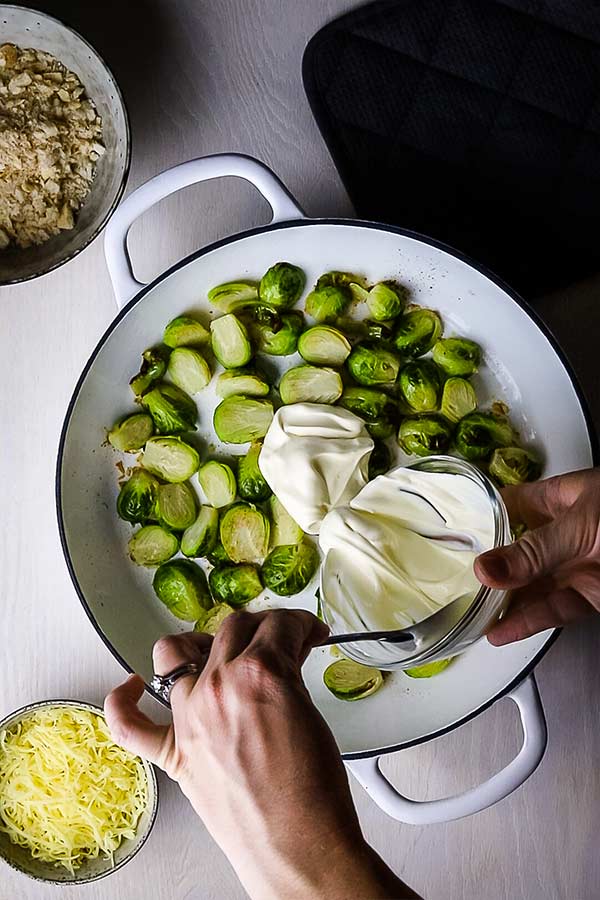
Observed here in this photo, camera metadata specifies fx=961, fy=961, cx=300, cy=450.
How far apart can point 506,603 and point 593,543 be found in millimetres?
118

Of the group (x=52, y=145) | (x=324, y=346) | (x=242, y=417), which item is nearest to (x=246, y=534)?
(x=242, y=417)

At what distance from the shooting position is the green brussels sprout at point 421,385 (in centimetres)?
119

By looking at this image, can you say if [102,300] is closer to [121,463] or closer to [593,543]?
[121,463]

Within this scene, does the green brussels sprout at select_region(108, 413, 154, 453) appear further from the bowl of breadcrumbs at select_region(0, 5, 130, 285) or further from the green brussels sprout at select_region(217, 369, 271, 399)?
the bowl of breadcrumbs at select_region(0, 5, 130, 285)

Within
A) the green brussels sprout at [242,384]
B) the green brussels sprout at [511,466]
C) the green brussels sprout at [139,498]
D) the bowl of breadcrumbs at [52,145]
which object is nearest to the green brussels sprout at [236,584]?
the green brussels sprout at [139,498]

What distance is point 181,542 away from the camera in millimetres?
1241

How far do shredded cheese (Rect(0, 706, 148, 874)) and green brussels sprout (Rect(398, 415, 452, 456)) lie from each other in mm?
513

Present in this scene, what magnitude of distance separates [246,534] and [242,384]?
0.19 m

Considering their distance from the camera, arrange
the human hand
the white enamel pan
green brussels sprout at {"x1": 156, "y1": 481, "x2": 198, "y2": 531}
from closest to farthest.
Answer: the human hand → the white enamel pan → green brussels sprout at {"x1": 156, "y1": 481, "x2": 198, "y2": 531}

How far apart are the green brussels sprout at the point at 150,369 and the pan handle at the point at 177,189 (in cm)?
10

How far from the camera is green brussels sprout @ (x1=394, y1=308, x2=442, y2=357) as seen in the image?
47.3 inches

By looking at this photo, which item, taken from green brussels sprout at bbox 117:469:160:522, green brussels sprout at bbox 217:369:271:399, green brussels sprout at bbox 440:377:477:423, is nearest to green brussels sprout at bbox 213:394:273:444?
green brussels sprout at bbox 217:369:271:399

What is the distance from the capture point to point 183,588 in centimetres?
121

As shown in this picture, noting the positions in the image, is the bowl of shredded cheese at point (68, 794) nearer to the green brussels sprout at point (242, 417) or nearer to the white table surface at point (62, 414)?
the white table surface at point (62, 414)
